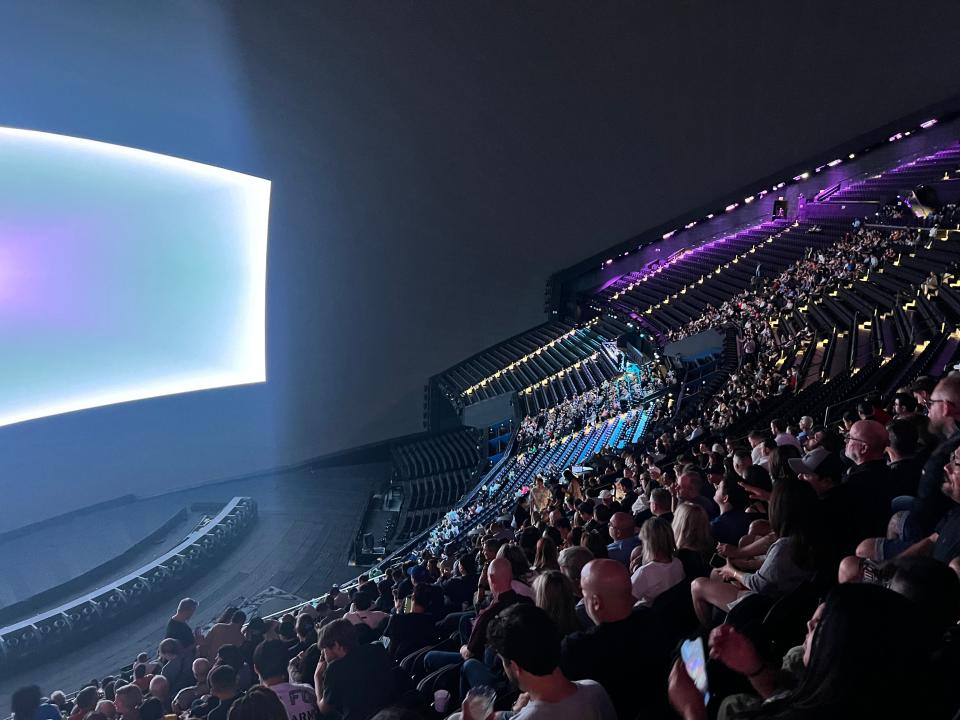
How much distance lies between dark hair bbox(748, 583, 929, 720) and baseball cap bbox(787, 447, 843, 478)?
2.57m

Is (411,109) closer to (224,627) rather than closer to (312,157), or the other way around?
(312,157)

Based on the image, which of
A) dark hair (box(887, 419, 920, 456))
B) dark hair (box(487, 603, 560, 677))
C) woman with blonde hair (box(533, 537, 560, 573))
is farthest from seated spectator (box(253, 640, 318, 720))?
dark hair (box(887, 419, 920, 456))

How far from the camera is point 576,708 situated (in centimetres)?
170

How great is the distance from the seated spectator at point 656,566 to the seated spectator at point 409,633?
4.46 feet

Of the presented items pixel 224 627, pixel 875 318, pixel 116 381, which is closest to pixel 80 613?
pixel 116 381

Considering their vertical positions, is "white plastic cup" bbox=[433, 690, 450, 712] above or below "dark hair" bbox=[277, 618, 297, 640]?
above

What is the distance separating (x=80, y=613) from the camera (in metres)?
11.6

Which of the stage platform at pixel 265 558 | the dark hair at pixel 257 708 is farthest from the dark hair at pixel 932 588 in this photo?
the stage platform at pixel 265 558

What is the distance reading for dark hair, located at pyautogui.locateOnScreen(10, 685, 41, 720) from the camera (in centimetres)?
443

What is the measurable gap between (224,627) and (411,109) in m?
13.0

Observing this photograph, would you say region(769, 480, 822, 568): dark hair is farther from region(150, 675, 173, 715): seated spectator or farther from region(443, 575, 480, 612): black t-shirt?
region(150, 675, 173, 715): seated spectator

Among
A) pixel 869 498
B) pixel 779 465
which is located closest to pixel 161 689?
pixel 779 465

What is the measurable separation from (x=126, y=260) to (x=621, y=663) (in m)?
14.4

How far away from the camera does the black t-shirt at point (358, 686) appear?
9.04 ft
